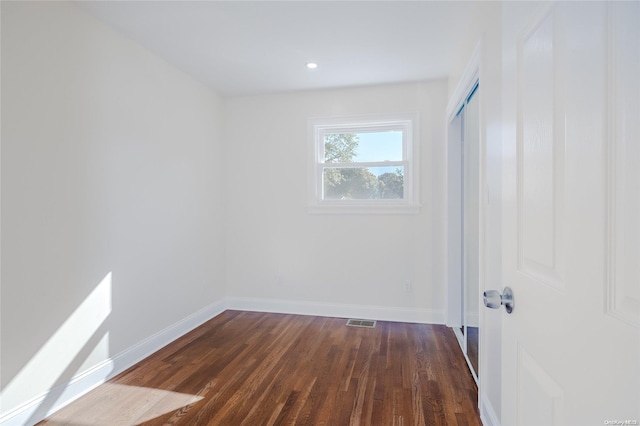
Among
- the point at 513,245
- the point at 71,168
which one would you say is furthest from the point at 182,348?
the point at 513,245

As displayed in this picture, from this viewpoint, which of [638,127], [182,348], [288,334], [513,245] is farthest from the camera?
[288,334]

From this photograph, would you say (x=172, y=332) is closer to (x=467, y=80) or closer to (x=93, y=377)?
(x=93, y=377)

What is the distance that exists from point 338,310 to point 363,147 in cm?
183

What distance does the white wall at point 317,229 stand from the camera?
3359 millimetres

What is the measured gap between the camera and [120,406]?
1963mm

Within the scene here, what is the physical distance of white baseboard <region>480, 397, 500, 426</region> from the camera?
1.64 meters

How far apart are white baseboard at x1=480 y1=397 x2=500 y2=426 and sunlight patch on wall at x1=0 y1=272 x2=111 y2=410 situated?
→ 2.46 metres

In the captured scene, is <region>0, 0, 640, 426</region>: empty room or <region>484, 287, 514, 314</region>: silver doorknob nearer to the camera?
<region>0, 0, 640, 426</region>: empty room

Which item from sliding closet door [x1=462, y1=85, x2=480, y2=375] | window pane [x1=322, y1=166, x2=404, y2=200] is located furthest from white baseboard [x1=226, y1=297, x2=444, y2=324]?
window pane [x1=322, y1=166, x2=404, y2=200]

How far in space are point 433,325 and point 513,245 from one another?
2.76 metres

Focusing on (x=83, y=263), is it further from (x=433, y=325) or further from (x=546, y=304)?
(x=433, y=325)

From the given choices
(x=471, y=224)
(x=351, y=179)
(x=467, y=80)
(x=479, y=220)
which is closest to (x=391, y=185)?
(x=351, y=179)

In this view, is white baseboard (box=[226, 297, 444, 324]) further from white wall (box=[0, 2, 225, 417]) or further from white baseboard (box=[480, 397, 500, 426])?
white baseboard (box=[480, 397, 500, 426])

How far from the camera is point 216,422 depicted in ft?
5.93
